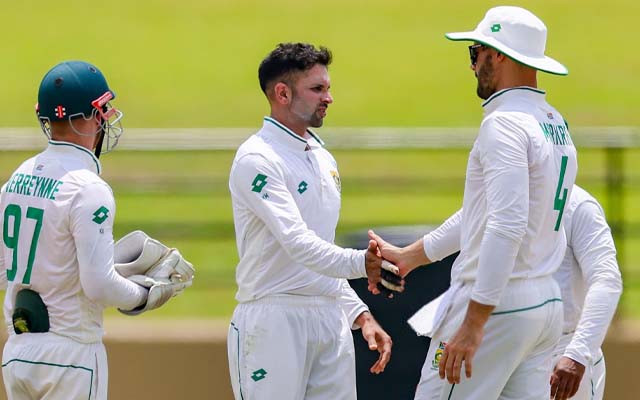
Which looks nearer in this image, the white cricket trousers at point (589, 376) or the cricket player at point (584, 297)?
the cricket player at point (584, 297)

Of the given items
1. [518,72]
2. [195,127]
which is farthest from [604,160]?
[195,127]

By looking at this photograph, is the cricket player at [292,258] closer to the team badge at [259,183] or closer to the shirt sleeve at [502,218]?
the team badge at [259,183]

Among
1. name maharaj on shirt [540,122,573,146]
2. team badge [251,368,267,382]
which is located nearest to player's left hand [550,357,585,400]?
name maharaj on shirt [540,122,573,146]

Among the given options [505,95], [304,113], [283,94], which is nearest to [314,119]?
[304,113]

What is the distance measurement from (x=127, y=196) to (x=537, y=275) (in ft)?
11.7

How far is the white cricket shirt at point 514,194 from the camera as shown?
4715 mm

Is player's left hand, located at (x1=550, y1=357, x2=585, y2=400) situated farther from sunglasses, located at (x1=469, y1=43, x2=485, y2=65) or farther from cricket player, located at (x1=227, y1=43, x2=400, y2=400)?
sunglasses, located at (x1=469, y1=43, x2=485, y2=65)

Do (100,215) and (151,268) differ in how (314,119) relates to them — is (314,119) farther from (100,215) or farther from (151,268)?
(100,215)

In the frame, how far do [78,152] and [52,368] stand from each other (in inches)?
30.5

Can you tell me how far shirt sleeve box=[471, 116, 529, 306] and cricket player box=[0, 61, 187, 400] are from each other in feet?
4.25

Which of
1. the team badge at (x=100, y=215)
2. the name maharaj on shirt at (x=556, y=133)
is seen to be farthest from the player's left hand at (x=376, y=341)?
the team badge at (x=100, y=215)

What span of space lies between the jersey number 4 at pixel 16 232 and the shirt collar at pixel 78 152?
0.24 m

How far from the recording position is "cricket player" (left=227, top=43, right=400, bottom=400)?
5.20 metres

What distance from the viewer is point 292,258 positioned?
5188 mm
